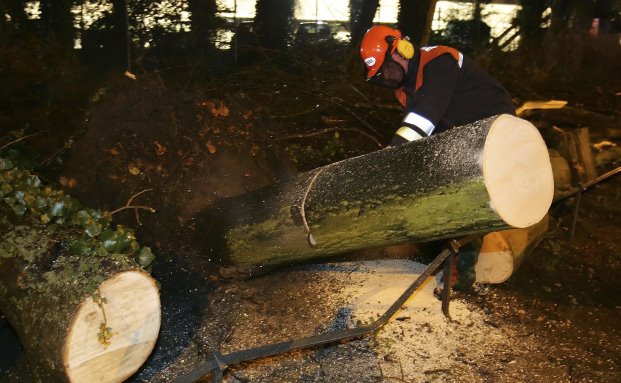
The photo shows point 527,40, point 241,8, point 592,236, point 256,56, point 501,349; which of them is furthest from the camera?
point 527,40

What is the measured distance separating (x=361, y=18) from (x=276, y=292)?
298 inches

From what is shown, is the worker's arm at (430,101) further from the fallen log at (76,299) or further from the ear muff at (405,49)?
the fallen log at (76,299)

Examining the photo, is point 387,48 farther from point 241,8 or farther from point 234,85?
point 241,8

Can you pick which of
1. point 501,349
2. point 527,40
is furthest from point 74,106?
point 527,40

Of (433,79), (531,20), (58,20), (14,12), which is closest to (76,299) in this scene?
(433,79)

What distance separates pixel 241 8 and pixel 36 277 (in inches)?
319

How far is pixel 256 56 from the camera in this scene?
9016mm

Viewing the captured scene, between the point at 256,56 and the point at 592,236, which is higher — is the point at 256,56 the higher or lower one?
the higher one

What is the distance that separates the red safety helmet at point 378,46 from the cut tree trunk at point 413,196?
75 cm

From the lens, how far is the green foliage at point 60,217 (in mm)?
2750

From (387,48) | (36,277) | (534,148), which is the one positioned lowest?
(36,277)

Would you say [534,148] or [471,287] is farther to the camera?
[471,287]

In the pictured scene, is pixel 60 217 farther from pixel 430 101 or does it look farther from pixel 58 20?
pixel 58 20

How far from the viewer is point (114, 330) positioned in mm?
2555
